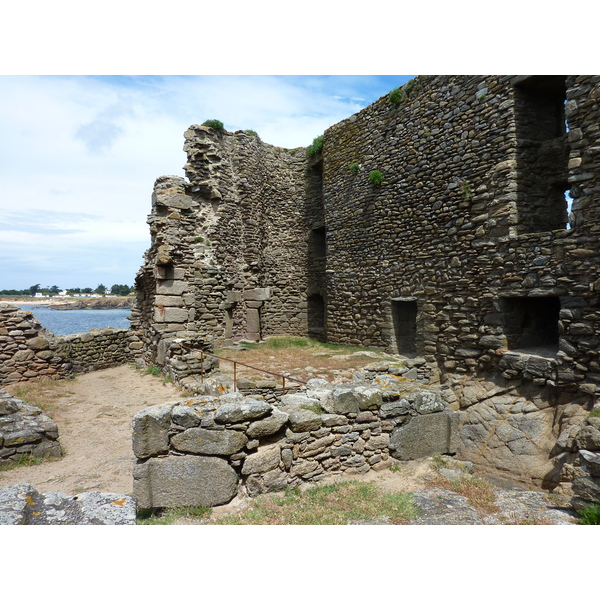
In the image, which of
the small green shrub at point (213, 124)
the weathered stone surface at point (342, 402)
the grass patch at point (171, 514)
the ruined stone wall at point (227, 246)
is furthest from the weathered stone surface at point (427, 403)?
the small green shrub at point (213, 124)

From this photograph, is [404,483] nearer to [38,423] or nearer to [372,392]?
[372,392]

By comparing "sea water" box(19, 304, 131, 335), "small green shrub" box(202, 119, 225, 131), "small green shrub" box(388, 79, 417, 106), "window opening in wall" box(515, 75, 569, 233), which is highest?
"small green shrub" box(202, 119, 225, 131)

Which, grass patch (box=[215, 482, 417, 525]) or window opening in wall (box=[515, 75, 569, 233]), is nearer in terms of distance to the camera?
grass patch (box=[215, 482, 417, 525])

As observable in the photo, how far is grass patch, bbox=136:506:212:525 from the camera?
429cm

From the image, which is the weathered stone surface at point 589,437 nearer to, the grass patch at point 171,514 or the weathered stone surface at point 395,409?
the weathered stone surface at point 395,409

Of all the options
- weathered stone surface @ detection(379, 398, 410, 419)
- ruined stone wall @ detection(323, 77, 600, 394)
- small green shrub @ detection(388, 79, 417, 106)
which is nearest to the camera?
weathered stone surface @ detection(379, 398, 410, 419)

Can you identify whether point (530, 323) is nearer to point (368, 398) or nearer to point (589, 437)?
point (589, 437)

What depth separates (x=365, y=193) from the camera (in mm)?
12719

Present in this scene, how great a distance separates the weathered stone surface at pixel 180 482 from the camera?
4.41 meters

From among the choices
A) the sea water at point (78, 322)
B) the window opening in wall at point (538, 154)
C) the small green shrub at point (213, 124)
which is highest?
the small green shrub at point (213, 124)

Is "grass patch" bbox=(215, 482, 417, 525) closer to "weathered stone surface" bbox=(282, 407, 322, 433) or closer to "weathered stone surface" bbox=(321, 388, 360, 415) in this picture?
"weathered stone surface" bbox=(282, 407, 322, 433)

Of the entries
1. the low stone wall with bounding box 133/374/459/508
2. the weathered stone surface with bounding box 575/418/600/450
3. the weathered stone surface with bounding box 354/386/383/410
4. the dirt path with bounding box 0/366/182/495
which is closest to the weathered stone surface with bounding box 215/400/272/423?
the low stone wall with bounding box 133/374/459/508

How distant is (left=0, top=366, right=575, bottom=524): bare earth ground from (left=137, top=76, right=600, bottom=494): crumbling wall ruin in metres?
2.05

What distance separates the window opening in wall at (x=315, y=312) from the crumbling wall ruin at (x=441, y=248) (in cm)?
12
